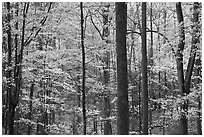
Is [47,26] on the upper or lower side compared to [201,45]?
upper

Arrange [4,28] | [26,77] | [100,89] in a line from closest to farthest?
[4,28]
[26,77]
[100,89]

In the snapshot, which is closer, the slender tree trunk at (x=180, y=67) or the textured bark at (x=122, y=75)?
the textured bark at (x=122, y=75)

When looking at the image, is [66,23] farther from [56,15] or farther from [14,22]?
[14,22]

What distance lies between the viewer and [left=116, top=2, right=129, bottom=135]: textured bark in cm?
544

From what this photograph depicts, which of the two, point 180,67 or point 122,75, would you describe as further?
point 180,67

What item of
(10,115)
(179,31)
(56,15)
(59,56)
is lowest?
(10,115)

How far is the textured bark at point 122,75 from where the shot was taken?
5.44 metres

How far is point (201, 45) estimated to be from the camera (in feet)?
26.8

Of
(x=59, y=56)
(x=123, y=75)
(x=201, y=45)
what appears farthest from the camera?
(x=59, y=56)

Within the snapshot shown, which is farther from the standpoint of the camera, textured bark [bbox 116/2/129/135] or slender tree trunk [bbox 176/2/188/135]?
slender tree trunk [bbox 176/2/188/135]

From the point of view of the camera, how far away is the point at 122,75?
5.53 meters

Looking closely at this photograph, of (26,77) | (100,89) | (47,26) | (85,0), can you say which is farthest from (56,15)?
(100,89)

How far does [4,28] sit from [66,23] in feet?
12.4

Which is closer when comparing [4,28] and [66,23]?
[4,28]
